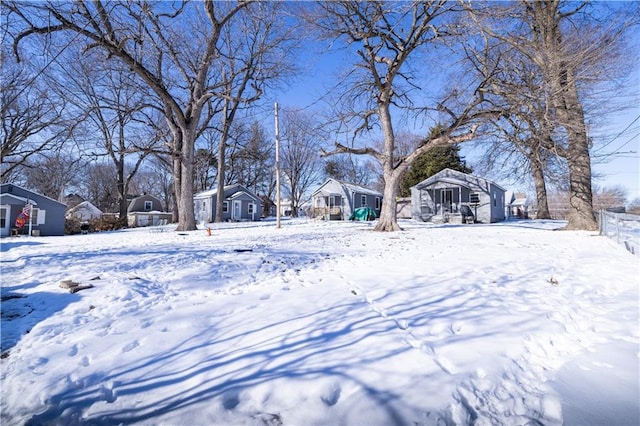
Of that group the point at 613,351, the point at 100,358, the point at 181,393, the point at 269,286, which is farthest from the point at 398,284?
the point at 100,358

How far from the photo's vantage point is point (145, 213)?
2939 centimetres

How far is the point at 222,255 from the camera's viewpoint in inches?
236

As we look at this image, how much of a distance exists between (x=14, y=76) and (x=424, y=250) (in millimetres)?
18329

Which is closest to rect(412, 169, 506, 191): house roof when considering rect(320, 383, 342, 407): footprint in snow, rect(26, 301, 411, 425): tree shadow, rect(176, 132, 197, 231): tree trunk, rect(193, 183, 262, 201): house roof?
rect(176, 132, 197, 231): tree trunk

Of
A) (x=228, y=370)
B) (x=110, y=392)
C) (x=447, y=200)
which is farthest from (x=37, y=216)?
(x=447, y=200)

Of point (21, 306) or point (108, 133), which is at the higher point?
point (108, 133)

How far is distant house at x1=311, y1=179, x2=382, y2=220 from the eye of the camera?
28.4 meters

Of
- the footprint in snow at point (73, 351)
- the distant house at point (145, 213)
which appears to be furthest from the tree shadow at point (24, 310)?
the distant house at point (145, 213)

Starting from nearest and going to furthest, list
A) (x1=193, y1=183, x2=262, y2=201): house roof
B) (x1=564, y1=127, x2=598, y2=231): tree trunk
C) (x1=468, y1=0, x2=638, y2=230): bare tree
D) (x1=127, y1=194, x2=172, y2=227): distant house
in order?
(x1=468, y1=0, x2=638, y2=230): bare tree, (x1=564, y1=127, x2=598, y2=231): tree trunk, (x1=193, y1=183, x2=262, y2=201): house roof, (x1=127, y1=194, x2=172, y2=227): distant house

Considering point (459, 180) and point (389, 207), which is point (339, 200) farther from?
point (389, 207)

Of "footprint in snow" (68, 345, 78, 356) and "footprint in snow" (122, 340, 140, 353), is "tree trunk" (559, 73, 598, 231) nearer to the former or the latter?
"footprint in snow" (122, 340, 140, 353)

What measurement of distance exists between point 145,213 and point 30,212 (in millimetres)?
15351

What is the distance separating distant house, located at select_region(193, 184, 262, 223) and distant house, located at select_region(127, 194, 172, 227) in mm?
3572

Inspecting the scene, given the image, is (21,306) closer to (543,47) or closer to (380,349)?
(380,349)
